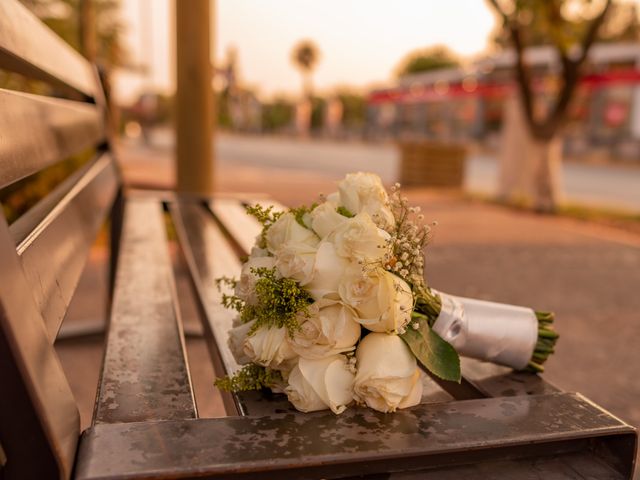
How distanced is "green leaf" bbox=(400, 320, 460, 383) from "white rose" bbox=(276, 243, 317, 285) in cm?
20

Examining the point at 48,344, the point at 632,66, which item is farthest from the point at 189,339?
the point at 632,66

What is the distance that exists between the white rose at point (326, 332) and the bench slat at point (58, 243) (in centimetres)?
40

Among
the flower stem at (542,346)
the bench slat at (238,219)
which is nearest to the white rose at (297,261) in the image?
the flower stem at (542,346)

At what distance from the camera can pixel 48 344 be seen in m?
0.90

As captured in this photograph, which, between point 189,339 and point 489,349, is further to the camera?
point 189,339

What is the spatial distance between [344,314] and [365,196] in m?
0.26

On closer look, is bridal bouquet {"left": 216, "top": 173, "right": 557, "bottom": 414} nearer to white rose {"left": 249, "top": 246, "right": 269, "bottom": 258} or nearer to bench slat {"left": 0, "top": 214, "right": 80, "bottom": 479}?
white rose {"left": 249, "top": 246, "right": 269, "bottom": 258}

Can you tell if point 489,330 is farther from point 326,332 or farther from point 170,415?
point 170,415

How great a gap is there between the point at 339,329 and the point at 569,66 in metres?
8.87

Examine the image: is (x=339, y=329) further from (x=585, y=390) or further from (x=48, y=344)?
(x=585, y=390)

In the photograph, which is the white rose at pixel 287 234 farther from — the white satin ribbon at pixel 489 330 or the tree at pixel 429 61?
the tree at pixel 429 61

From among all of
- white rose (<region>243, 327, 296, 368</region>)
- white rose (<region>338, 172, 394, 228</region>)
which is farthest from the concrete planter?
white rose (<region>243, 327, 296, 368</region>)

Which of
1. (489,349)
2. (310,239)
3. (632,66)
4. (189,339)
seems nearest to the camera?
(310,239)

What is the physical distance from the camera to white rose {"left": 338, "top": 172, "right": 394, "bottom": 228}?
4.03 ft
